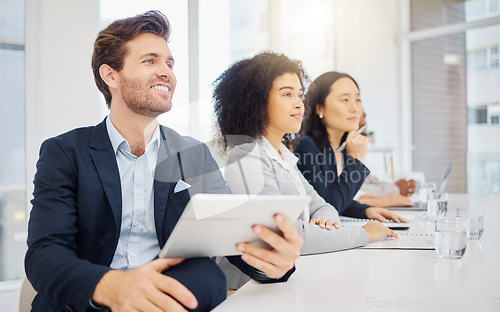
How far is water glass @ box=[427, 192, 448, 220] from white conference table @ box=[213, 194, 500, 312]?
62 centimetres

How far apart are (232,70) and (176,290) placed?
1.29 metres

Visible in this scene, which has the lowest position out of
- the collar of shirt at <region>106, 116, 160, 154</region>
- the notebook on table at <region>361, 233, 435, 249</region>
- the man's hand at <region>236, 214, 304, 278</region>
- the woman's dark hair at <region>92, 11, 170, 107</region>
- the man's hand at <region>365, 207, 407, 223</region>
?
→ the notebook on table at <region>361, 233, 435, 249</region>

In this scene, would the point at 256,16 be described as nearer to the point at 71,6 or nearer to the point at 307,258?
the point at 71,6

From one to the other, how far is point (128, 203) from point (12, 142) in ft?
4.90

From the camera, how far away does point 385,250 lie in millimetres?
1259

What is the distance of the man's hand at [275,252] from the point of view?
83 centimetres

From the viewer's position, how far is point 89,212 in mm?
1104

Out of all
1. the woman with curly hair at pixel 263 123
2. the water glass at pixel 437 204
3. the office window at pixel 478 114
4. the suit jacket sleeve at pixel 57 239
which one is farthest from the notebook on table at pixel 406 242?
the office window at pixel 478 114

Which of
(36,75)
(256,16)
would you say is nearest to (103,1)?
(36,75)

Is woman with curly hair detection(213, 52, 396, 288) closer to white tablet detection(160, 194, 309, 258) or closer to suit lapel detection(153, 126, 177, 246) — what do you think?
suit lapel detection(153, 126, 177, 246)

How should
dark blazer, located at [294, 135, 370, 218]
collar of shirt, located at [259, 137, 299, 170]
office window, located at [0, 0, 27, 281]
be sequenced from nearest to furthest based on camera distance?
collar of shirt, located at [259, 137, 299, 170] < dark blazer, located at [294, 135, 370, 218] < office window, located at [0, 0, 27, 281]

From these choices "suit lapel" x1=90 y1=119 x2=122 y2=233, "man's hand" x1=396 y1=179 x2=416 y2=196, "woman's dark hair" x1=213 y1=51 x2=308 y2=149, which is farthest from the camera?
"man's hand" x1=396 y1=179 x2=416 y2=196

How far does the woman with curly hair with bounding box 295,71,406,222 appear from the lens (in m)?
2.02

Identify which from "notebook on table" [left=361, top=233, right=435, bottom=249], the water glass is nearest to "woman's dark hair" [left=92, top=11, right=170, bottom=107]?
"notebook on table" [left=361, top=233, right=435, bottom=249]
